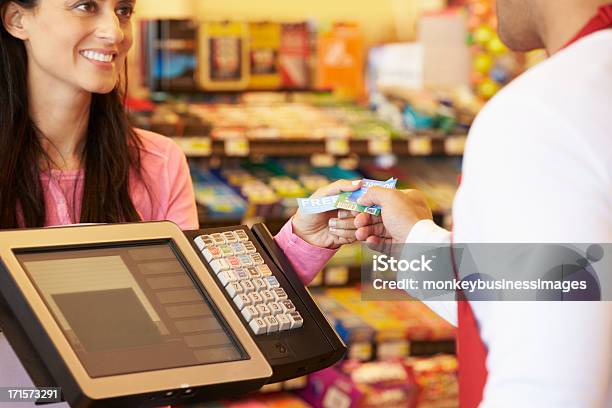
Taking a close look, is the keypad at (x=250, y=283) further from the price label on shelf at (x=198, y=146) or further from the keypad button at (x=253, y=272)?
the price label on shelf at (x=198, y=146)

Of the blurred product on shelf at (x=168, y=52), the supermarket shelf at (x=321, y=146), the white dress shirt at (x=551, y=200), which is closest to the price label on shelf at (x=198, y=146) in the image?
the supermarket shelf at (x=321, y=146)

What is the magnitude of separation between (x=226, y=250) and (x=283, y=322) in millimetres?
180

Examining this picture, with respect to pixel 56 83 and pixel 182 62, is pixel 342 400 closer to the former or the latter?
pixel 182 62

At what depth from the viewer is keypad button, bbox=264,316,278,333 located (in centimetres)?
163

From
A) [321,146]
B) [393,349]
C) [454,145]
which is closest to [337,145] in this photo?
[321,146]

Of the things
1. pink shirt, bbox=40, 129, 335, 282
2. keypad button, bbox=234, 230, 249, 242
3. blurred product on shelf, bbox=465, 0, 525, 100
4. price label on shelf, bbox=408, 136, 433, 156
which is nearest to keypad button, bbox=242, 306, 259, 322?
keypad button, bbox=234, 230, 249, 242

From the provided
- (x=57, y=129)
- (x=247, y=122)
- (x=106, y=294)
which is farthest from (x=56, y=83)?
(x=247, y=122)

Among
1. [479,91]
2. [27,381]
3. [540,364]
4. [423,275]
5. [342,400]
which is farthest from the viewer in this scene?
[479,91]

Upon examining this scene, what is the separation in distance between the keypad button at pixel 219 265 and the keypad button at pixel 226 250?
31mm

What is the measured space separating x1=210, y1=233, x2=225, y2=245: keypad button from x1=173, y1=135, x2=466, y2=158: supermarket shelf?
7.87 feet

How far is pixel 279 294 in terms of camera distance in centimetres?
174

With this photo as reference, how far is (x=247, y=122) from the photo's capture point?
14.6 ft

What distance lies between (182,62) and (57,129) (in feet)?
7.34

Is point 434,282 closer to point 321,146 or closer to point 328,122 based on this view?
point 321,146
